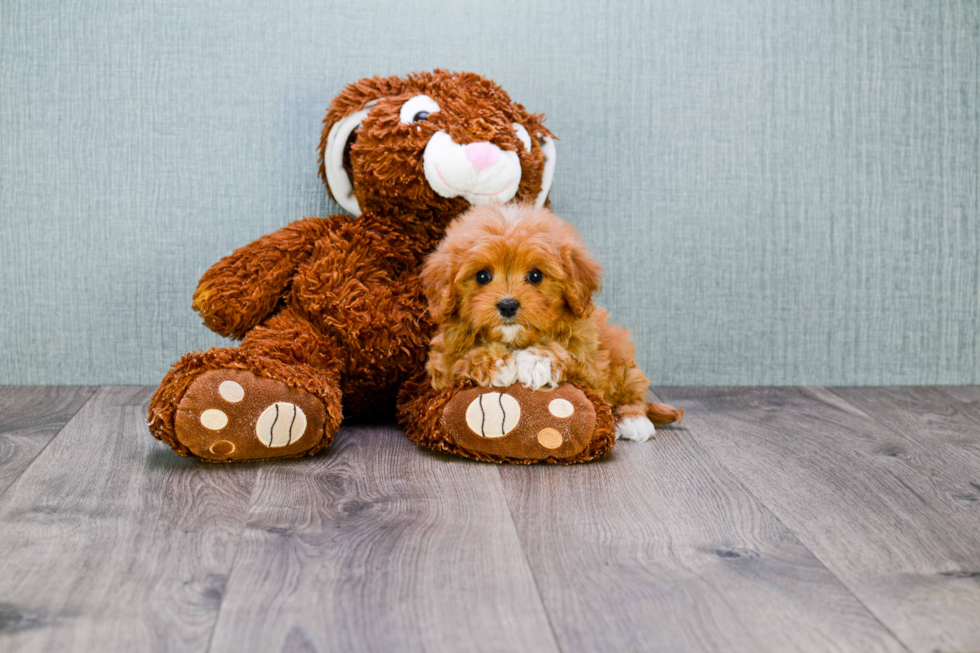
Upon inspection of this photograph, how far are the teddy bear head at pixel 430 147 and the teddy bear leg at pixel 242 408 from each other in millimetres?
306

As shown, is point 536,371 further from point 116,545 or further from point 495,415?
point 116,545

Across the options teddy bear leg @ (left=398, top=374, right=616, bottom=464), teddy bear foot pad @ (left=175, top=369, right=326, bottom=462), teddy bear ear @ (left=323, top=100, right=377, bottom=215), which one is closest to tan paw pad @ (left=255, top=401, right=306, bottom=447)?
teddy bear foot pad @ (left=175, top=369, right=326, bottom=462)

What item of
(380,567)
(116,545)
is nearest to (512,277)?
(380,567)

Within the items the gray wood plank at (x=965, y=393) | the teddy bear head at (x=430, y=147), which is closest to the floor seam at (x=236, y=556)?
the teddy bear head at (x=430, y=147)

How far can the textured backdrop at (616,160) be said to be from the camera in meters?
1.43

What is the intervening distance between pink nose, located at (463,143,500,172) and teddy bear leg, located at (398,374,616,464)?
305 mm

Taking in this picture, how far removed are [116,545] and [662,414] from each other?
0.78m

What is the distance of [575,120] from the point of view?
1.49 metres

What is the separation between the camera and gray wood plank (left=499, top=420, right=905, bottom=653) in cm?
67

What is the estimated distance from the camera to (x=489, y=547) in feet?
2.69

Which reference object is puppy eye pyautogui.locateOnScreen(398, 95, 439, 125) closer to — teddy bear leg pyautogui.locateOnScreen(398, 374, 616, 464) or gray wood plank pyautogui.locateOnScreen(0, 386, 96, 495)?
teddy bear leg pyautogui.locateOnScreen(398, 374, 616, 464)

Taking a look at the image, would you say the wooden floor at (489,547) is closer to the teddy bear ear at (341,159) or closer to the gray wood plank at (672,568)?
the gray wood plank at (672,568)

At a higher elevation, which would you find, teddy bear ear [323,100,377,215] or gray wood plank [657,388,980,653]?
teddy bear ear [323,100,377,215]

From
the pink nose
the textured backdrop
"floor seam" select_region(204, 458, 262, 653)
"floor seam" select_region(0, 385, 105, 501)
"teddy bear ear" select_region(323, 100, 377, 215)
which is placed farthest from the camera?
the textured backdrop
